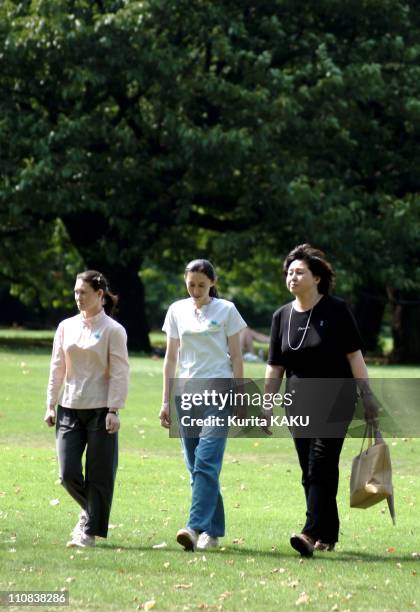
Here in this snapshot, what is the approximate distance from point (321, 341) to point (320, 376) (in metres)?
0.23

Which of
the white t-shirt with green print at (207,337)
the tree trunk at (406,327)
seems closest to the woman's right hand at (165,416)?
the white t-shirt with green print at (207,337)

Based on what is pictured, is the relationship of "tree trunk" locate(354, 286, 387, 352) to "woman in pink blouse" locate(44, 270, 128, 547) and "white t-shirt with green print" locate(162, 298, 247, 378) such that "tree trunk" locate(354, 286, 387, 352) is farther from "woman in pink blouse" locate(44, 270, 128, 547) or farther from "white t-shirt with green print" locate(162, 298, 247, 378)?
"woman in pink blouse" locate(44, 270, 128, 547)

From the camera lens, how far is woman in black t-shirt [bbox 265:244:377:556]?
8.68 metres

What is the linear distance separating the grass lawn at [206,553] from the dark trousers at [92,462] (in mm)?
246

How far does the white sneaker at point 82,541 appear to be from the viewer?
29.0ft

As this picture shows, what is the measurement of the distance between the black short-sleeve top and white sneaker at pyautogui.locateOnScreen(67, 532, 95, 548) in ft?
5.80

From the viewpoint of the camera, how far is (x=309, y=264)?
8875mm

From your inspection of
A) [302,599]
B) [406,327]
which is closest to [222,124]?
[406,327]

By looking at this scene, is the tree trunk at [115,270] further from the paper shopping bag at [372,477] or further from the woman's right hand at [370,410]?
the paper shopping bag at [372,477]

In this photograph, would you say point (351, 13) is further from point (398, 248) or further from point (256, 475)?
point (256, 475)

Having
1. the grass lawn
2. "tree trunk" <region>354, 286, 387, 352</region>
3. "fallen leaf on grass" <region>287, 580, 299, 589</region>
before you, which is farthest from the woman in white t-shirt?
"tree trunk" <region>354, 286, 387, 352</region>

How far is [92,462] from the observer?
29.2 feet

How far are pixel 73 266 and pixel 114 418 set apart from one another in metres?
35.1

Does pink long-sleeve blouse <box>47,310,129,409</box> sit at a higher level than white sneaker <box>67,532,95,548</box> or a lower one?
higher
